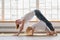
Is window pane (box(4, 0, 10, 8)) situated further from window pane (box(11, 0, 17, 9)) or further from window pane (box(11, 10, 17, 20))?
window pane (box(11, 10, 17, 20))

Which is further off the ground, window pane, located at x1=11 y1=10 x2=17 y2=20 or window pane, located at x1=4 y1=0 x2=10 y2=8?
window pane, located at x1=4 y1=0 x2=10 y2=8

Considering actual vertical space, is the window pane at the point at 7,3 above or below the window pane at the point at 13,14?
above

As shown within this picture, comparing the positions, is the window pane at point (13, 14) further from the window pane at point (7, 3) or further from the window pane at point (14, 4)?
the window pane at point (7, 3)

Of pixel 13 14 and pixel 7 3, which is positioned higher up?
pixel 7 3

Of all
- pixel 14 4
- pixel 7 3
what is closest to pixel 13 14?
pixel 14 4

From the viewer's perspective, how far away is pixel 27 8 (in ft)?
30.3

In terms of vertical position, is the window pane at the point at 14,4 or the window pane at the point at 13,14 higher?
the window pane at the point at 14,4

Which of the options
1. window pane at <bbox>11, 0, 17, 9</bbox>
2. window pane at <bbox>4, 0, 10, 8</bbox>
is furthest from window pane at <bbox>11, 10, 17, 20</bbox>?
window pane at <bbox>4, 0, 10, 8</bbox>

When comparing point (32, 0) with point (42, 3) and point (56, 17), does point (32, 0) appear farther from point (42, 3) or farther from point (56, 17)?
point (56, 17)

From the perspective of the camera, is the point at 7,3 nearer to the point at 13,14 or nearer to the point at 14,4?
the point at 14,4

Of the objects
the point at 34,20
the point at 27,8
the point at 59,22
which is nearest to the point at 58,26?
the point at 59,22

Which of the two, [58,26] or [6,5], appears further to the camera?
[6,5]

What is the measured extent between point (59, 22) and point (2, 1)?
8.45 feet

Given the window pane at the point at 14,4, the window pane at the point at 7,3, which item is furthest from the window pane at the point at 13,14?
the window pane at the point at 7,3
